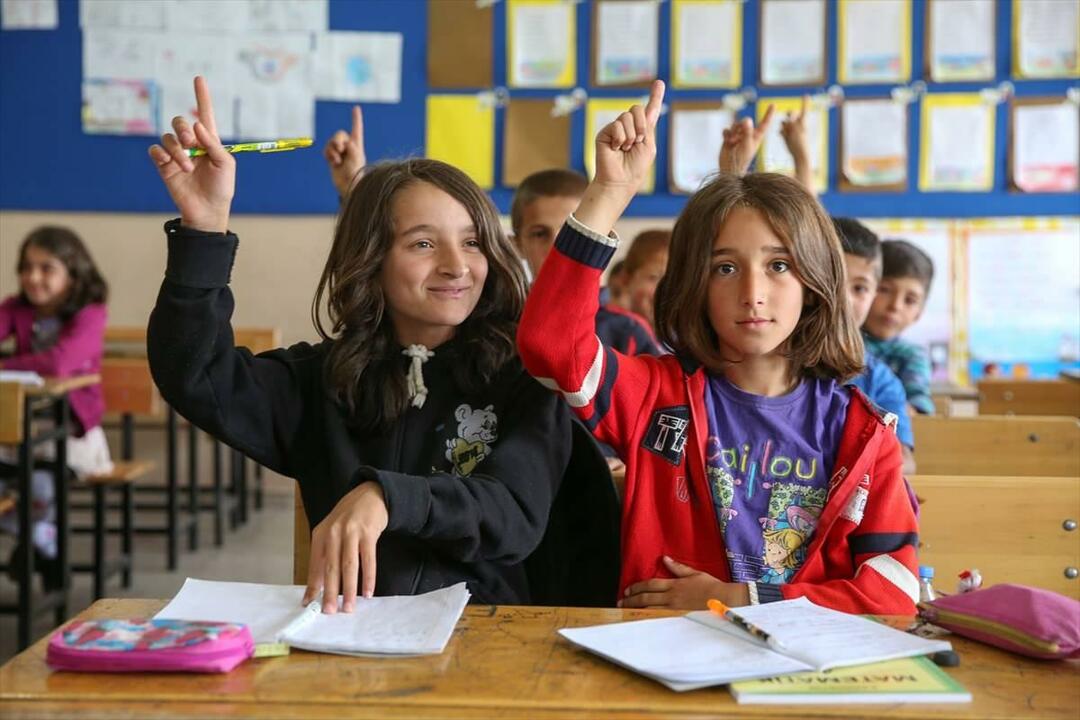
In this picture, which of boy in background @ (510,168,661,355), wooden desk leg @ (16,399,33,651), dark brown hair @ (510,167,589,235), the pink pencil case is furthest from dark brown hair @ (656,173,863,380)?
wooden desk leg @ (16,399,33,651)

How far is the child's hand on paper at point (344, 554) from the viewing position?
1.10 metres

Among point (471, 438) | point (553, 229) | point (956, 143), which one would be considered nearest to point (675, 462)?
point (471, 438)

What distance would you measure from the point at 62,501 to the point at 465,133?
2.18 meters

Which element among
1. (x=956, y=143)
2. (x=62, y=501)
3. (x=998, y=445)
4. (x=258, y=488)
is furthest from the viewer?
(x=258, y=488)

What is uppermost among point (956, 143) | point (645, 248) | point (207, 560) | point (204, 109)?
point (956, 143)

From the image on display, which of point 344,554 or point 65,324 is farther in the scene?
point 65,324

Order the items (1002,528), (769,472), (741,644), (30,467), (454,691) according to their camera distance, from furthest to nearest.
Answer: (30,467), (1002,528), (769,472), (741,644), (454,691)

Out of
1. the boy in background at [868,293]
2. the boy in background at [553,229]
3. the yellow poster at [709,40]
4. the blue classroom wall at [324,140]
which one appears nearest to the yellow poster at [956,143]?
the blue classroom wall at [324,140]

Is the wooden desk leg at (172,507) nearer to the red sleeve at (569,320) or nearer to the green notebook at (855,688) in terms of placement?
the red sleeve at (569,320)

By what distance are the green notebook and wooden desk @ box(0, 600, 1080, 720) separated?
11 millimetres

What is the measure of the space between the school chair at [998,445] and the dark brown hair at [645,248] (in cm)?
115

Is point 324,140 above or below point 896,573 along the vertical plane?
above

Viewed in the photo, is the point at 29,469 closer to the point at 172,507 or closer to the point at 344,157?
the point at 172,507

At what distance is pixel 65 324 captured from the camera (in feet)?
13.1
